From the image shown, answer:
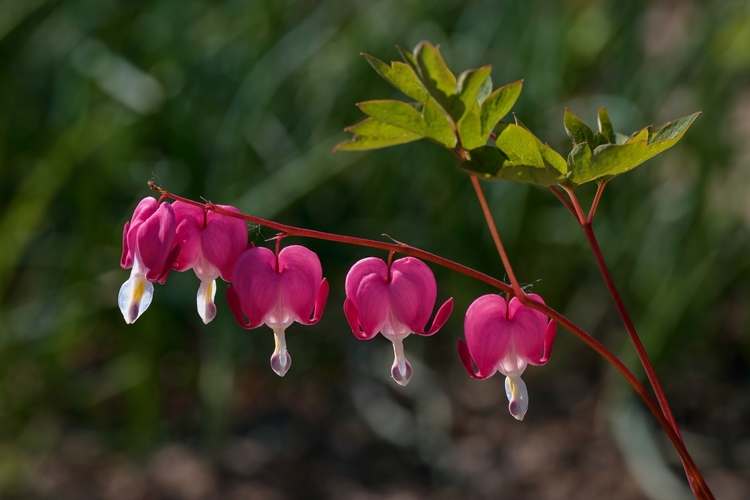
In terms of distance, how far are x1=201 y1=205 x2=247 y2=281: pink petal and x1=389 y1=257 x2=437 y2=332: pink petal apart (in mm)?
100

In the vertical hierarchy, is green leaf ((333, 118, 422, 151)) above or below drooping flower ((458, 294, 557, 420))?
above

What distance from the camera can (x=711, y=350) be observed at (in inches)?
74.8

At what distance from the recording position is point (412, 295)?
0.47 m

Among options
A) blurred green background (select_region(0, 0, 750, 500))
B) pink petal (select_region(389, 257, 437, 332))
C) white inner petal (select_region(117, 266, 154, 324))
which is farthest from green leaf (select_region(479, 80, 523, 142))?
blurred green background (select_region(0, 0, 750, 500))

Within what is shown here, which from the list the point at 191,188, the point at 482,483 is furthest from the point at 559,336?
the point at 191,188

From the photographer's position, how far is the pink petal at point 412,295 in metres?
0.46

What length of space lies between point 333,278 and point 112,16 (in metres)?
0.94

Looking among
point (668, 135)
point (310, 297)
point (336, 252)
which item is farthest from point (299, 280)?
point (336, 252)

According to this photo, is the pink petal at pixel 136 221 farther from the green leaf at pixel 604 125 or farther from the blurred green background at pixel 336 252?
the blurred green background at pixel 336 252

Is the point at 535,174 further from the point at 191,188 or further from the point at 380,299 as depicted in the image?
the point at 191,188

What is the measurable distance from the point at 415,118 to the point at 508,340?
154 millimetres

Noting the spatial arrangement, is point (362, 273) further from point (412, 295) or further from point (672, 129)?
point (672, 129)

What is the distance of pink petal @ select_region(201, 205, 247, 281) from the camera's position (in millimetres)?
459

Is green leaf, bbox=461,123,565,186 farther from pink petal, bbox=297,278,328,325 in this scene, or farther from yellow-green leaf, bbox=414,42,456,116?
pink petal, bbox=297,278,328,325
